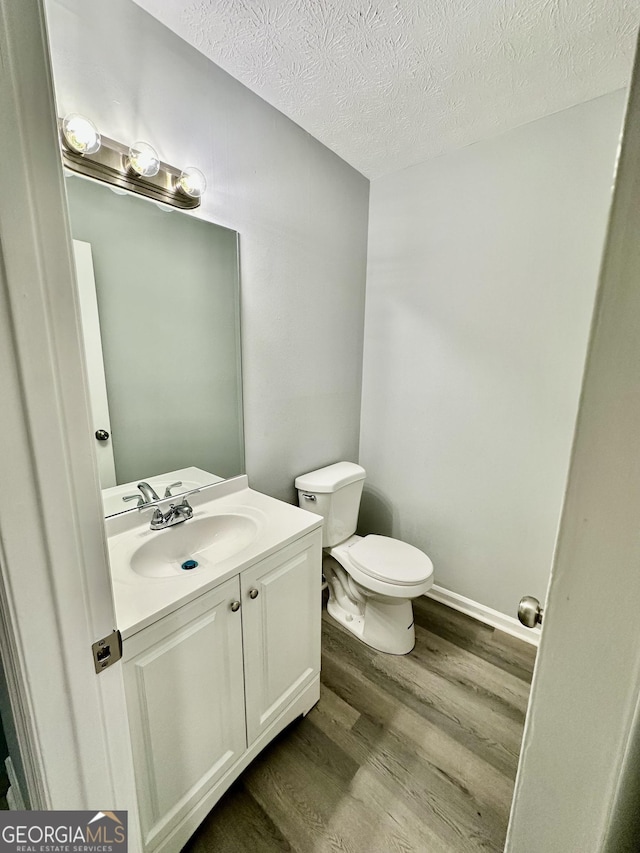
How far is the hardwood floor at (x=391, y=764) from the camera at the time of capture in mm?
1024

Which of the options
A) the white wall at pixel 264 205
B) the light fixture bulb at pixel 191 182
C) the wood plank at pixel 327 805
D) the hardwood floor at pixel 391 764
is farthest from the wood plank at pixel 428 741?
the light fixture bulb at pixel 191 182

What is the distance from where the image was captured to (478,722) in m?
1.37

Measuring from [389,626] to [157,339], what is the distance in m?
1.69

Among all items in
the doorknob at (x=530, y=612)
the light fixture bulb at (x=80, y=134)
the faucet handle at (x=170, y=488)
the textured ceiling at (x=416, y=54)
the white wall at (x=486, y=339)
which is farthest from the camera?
the white wall at (x=486, y=339)

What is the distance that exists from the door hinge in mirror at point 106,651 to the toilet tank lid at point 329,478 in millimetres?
1227

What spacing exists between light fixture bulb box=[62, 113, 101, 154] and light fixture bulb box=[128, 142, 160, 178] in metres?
0.10

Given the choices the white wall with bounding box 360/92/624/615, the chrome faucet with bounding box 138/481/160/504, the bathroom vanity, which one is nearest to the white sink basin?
the bathroom vanity

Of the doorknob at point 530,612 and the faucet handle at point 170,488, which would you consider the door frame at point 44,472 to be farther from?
the faucet handle at point 170,488

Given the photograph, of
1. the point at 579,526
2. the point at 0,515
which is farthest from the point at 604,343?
the point at 0,515

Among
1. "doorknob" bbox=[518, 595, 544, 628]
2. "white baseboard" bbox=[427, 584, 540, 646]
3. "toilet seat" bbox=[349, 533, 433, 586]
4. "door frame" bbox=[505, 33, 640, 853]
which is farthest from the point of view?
"white baseboard" bbox=[427, 584, 540, 646]

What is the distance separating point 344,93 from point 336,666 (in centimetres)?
250

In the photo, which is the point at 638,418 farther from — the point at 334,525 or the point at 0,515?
the point at 334,525

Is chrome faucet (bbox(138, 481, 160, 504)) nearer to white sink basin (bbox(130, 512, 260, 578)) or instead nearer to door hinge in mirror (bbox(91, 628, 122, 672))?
white sink basin (bbox(130, 512, 260, 578))

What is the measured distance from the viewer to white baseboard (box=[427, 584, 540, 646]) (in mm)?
1786
